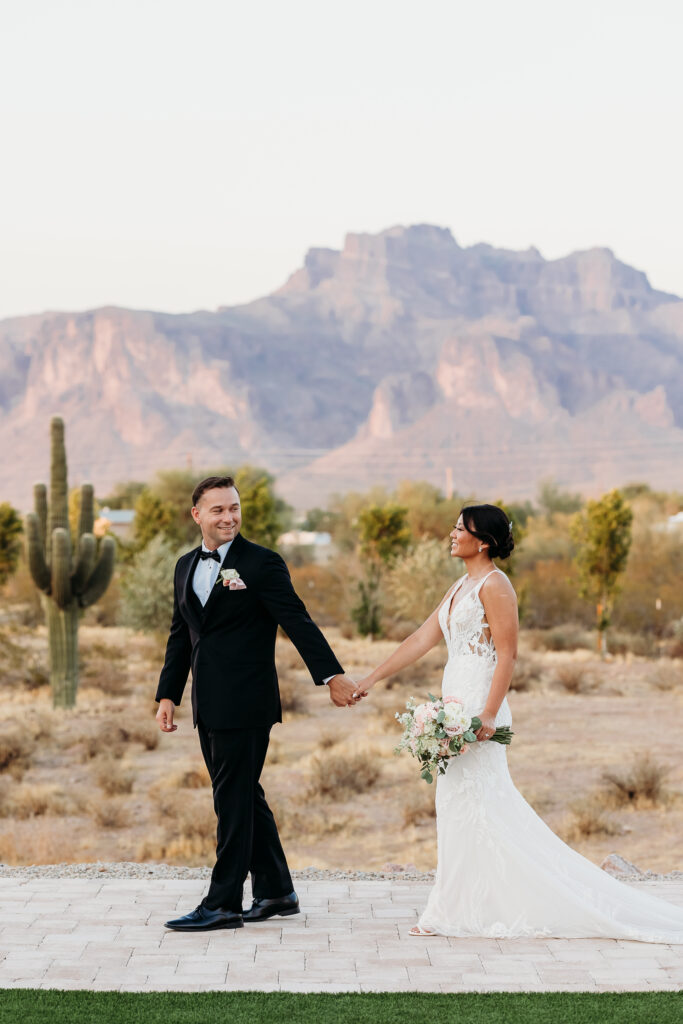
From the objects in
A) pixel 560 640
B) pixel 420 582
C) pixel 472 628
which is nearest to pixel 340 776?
pixel 472 628

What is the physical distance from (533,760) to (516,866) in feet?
39.9

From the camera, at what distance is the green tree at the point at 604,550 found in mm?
31422

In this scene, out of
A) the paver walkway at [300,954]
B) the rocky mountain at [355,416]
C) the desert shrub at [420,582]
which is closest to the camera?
the paver walkway at [300,954]

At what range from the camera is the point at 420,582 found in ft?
125

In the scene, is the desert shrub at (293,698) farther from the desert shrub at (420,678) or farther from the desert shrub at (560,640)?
the desert shrub at (560,640)

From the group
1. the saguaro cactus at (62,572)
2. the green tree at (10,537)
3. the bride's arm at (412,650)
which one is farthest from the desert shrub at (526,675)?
the green tree at (10,537)

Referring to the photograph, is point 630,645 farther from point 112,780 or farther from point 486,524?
point 486,524

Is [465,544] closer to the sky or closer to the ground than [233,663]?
closer to the sky

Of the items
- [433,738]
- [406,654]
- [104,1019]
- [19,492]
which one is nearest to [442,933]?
[433,738]

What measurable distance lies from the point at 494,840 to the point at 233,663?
144 centimetres

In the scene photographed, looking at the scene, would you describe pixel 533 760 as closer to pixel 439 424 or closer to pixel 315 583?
pixel 315 583

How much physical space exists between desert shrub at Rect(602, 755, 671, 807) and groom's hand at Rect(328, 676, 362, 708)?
935 centimetres

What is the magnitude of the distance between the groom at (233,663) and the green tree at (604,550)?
25962 millimetres

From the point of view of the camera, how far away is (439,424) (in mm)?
160125
